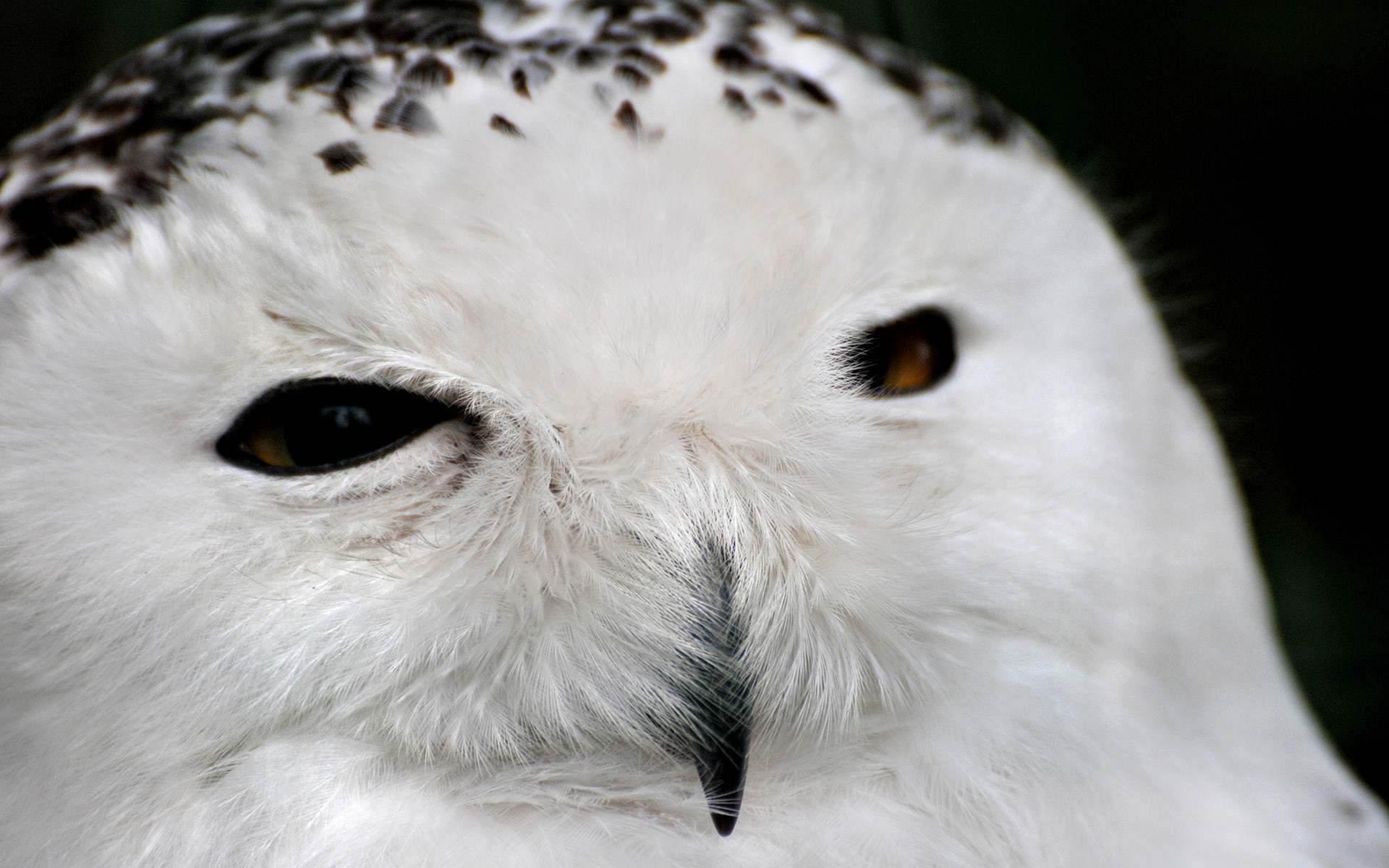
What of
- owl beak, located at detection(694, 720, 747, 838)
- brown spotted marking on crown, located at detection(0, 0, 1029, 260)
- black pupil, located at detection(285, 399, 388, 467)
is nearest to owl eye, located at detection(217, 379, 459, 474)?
black pupil, located at detection(285, 399, 388, 467)

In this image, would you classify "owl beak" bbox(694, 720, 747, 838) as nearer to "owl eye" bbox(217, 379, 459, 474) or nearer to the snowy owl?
the snowy owl

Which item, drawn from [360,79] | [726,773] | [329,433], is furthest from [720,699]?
[360,79]

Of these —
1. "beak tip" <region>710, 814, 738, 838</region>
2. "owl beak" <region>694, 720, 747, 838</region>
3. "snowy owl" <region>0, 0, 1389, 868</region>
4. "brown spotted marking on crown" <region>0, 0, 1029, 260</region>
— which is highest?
"brown spotted marking on crown" <region>0, 0, 1029, 260</region>

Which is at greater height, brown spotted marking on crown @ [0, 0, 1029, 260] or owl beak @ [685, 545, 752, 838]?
brown spotted marking on crown @ [0, 0, 1029, 260]

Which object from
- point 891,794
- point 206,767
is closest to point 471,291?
point 206,767

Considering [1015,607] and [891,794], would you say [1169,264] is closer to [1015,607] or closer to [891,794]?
[1015,607]

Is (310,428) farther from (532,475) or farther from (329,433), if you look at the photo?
(532,475)
